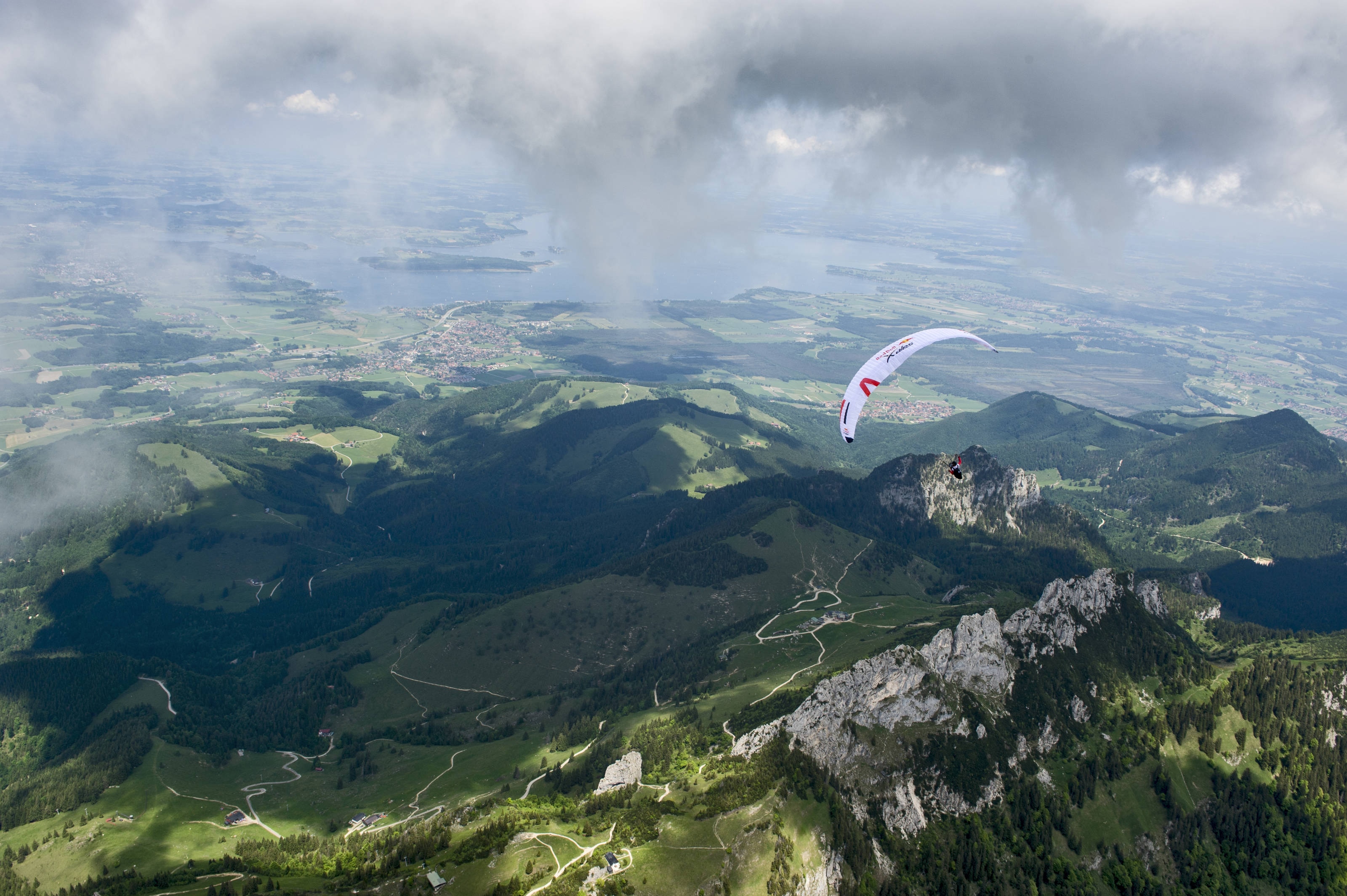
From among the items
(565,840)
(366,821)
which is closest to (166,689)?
(366,821)

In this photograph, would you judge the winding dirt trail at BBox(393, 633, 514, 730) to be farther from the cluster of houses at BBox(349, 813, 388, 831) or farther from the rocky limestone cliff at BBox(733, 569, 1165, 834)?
the rocky limestone cliff at BBox(733, 569, 1165, 834)

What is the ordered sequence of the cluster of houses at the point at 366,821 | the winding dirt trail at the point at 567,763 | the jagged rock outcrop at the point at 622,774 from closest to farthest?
1. the jagged rock outcrop at the point at 622,774
2. the cluster of houses at the point at 366,821
3. the winding dirt trail at the point at 567,763

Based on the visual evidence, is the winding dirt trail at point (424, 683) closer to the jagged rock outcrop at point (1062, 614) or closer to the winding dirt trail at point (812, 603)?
the winding dirt trail at point (812, 603)

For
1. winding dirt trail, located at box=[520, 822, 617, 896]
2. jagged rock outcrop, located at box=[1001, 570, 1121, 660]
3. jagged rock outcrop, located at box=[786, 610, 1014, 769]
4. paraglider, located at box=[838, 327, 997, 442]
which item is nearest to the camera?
paraglider, located at box=[838, 327, 997, 442]

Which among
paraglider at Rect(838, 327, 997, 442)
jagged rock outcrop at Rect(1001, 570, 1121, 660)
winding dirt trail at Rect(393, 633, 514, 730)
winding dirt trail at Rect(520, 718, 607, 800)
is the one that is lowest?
winding dirt trail at Rect(393, 633, 514, 730)

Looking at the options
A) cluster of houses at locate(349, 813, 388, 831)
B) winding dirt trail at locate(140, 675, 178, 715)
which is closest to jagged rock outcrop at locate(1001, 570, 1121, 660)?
cluster of houses at locate(349, 813, 388, 831)

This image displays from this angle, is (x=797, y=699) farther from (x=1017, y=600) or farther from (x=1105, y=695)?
(x=1017, y=600)

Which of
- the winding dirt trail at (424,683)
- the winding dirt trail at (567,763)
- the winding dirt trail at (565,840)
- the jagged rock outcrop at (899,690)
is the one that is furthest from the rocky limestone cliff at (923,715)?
the winding dirt trail at (424,683)
